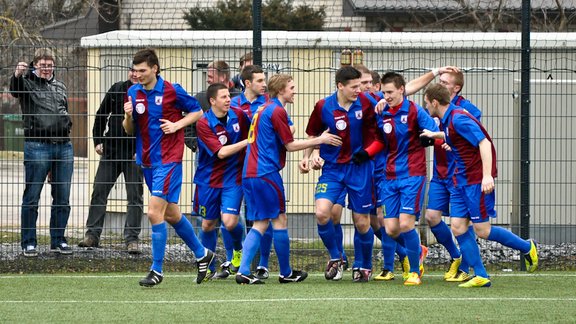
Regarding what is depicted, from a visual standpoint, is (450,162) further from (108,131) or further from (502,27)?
(502,27)

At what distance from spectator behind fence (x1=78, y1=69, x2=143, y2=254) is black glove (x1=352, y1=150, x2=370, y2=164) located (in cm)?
290

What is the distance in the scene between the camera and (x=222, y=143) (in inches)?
432

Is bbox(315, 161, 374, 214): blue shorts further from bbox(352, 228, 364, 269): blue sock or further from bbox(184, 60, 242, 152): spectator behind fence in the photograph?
bbox(184, 60, 242, 152): spectator behind fence

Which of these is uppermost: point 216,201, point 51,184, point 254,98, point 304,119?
point 254,98

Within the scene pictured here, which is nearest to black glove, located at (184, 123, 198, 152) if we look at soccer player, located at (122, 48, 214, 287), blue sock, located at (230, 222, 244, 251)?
blue sock, located at (230, 222, 244, 251)

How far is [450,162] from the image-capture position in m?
10.8

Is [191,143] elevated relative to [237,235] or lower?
elevated

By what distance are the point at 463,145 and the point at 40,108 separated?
469cm

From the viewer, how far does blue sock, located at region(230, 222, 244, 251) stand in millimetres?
11203

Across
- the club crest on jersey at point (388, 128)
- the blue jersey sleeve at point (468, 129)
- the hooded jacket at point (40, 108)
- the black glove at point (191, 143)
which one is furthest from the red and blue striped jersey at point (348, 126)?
the hooded jacket at point (40, 108)

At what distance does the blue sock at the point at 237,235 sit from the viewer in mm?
11203

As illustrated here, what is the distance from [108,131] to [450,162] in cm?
388

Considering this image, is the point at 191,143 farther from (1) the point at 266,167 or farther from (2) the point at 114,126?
(1) the point at 266,167

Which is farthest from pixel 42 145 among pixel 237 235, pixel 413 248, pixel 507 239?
pixel 507 239
